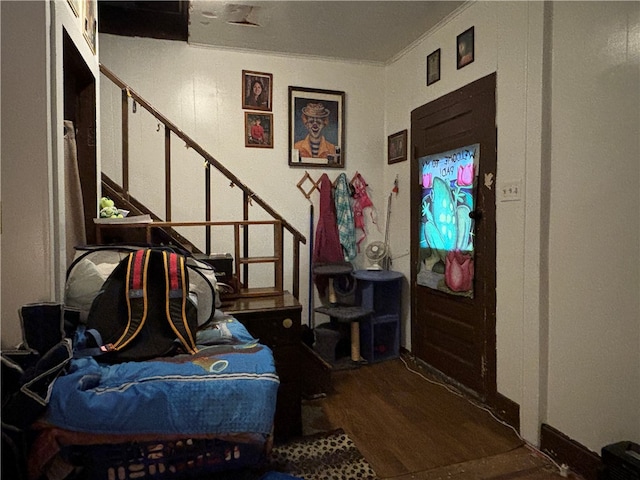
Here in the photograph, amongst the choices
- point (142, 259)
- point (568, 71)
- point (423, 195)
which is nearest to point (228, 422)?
point (142, 259)

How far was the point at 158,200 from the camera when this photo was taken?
3197mm

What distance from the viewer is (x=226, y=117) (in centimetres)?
333

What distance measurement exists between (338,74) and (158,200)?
6.27 ft

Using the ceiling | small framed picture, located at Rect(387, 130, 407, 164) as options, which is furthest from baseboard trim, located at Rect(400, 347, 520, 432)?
the ceiling

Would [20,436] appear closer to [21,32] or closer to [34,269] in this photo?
[34,269]

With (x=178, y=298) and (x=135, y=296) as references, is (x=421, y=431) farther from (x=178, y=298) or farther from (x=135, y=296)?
(x=135, y=296)

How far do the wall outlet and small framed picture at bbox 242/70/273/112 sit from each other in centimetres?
204

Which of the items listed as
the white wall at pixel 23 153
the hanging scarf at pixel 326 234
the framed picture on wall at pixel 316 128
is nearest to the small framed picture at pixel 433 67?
the framed picture on wall at pixel 316 128

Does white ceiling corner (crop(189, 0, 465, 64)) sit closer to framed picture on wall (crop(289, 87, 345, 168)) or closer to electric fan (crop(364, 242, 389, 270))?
framed picture on wall (crop(289, 87, 345, 168))

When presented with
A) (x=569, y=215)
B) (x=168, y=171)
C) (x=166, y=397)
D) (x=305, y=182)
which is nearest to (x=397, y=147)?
(x=305, y=182)

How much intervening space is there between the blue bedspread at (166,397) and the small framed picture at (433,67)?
256 cm

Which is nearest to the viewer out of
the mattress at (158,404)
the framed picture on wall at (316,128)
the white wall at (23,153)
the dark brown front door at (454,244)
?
the mattress at (158,404)

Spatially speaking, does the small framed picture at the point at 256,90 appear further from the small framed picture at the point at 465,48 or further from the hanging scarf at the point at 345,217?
the small framed picture at the point at 465,48

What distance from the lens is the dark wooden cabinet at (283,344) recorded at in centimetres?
204
